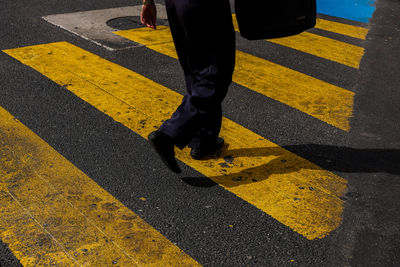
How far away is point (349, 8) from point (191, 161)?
19.9ft

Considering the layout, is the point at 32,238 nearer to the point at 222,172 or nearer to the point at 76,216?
the point at 76,216

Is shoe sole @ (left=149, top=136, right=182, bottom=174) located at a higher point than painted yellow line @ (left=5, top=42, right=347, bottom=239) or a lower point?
higher

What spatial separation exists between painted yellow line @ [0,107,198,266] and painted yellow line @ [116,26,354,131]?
2.14 metres

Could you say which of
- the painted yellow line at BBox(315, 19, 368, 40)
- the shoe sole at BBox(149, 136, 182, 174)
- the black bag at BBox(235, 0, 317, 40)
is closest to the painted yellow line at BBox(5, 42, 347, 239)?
the shoe sole at BBox(149, 136, 182, 174)

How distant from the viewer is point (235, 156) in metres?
3.69

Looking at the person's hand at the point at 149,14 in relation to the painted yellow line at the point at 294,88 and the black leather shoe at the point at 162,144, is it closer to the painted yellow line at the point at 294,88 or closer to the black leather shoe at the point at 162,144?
the black leather shoe at the point at 162,144

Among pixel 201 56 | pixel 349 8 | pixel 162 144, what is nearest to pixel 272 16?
pixel 201 56

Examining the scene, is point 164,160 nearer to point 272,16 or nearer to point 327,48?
point 272,16

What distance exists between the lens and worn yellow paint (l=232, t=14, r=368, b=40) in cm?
698

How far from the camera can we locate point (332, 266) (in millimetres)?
2602

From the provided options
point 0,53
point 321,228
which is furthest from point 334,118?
point 0,53

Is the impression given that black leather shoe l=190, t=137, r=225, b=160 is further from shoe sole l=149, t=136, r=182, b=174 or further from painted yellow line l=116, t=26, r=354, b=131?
painted yellow line l=116, t=26, r=354, b=131

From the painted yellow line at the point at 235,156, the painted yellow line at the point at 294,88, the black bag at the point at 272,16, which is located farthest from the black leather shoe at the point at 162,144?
the painted yellow line at the point at 294,88

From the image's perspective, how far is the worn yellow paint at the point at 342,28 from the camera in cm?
698
